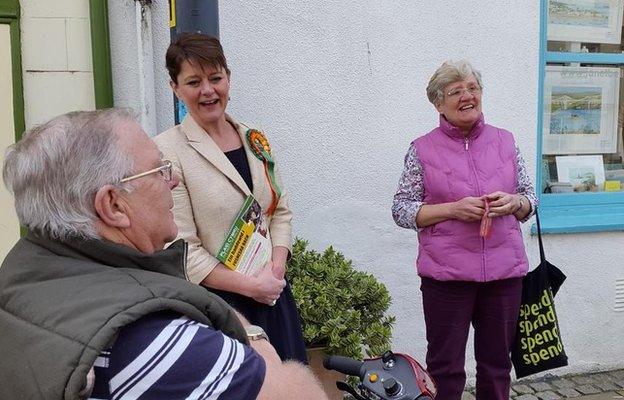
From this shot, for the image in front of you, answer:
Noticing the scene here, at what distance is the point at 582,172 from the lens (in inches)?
186

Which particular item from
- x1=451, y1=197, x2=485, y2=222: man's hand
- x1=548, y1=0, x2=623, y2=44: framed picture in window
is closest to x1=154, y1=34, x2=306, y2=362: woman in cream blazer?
x1=451, y1=197, x2=485, y2=222: man's hand

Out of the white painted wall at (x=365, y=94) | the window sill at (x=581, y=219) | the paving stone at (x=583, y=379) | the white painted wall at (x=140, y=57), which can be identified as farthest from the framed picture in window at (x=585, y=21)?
the white painted wall at (x=140, y=57)

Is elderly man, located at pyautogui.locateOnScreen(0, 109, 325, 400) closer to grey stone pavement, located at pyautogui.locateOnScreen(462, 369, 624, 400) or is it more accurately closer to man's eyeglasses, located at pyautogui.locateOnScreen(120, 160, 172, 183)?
man's eyeglasses, located at pyautogui.locateOnScreen(120, 160, 172, 183)

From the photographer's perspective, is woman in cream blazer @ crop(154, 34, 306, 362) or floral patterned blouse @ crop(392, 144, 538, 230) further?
floral patterned blouse @ crop(392, 144, 538, 230)

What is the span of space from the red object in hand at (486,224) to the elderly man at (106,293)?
65.0 inches

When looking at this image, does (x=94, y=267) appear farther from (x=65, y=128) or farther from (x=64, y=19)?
(x=64, y=19)

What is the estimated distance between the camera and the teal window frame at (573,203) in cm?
433

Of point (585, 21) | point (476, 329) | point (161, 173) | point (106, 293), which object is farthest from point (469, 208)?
point (585, 21)

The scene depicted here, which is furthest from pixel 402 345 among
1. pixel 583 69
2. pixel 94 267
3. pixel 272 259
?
pixel 94 267

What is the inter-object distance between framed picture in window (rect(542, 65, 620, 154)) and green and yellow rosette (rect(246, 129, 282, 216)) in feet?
8.66

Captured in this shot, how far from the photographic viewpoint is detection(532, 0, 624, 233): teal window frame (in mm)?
4328

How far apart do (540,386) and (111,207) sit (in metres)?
3.80

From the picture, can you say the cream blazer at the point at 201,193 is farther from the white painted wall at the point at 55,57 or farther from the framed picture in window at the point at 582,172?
the framed picture in window at the point at 582,172

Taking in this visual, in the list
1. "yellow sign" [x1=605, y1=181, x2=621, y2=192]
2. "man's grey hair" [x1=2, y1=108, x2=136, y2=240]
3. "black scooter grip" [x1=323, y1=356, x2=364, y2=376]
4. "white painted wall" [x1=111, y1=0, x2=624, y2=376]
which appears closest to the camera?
"man's grey hair" [x1=2, y1=108, x2=136, y2=240]
